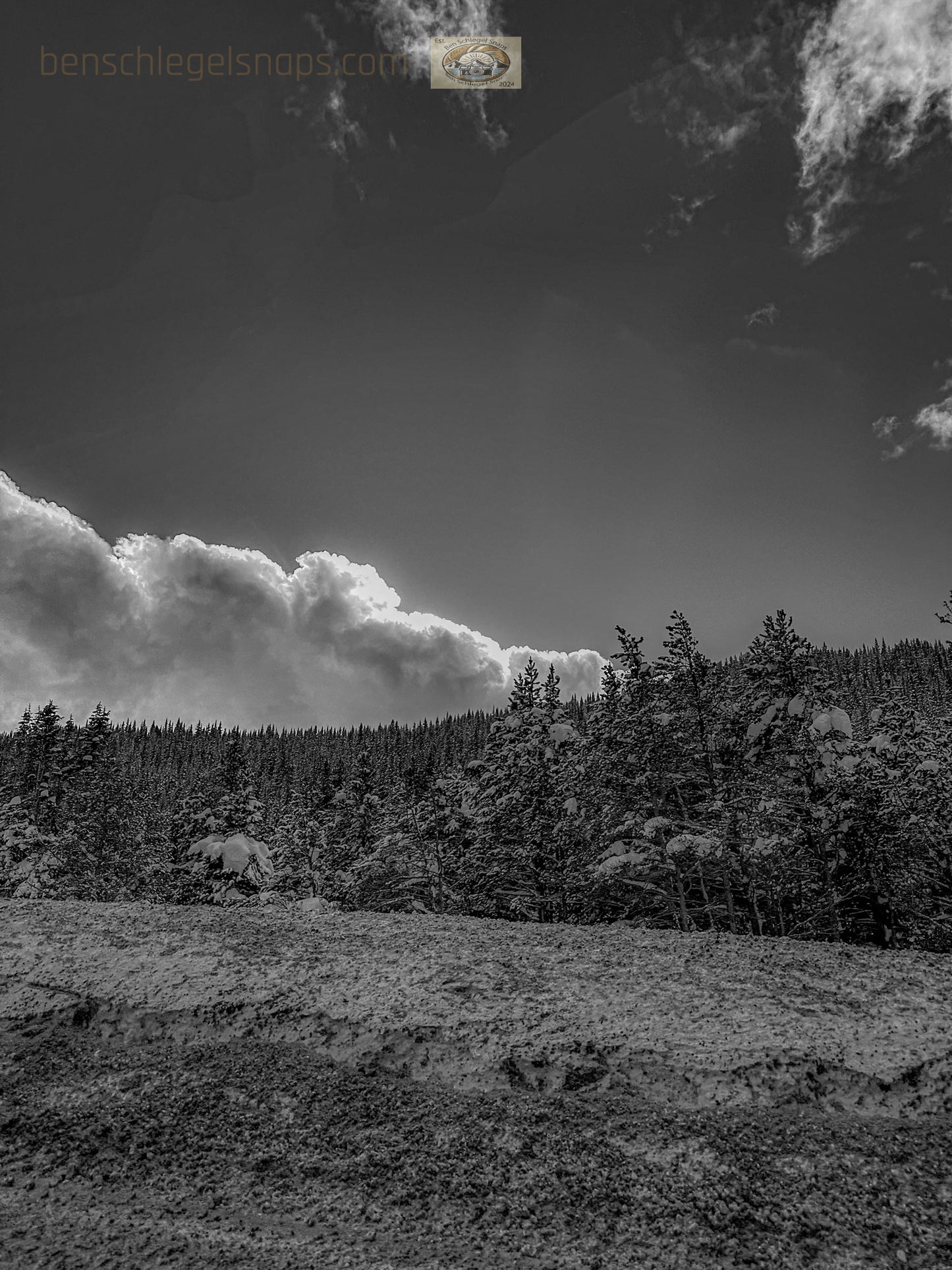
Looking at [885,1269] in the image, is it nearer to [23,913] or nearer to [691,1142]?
[691,1142]

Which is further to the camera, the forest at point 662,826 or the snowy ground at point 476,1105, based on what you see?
the forest at point 662,826

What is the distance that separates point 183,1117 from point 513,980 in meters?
3.66

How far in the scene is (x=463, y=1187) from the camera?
500cm

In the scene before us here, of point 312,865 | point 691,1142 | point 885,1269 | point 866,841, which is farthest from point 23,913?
point 312,865

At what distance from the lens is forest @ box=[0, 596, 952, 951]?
610 inches

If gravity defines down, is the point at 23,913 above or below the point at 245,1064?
above

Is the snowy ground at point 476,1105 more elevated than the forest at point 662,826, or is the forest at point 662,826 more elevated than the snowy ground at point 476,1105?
the forest at point 662,826

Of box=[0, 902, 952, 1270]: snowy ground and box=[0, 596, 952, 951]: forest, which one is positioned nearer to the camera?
box=[0, 902, 952, 1270]: snowy ground

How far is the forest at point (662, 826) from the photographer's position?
50.8 ft

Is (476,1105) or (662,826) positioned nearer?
(476,1105)

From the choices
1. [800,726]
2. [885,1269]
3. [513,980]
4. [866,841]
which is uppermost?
[800,726]

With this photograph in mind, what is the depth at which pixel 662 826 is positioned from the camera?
53.8ft

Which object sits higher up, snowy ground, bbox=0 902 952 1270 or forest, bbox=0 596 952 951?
forest, bbox=0 596 952 951

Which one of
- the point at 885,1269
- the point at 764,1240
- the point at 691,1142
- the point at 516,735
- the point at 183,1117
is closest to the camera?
the point at 885,1269
